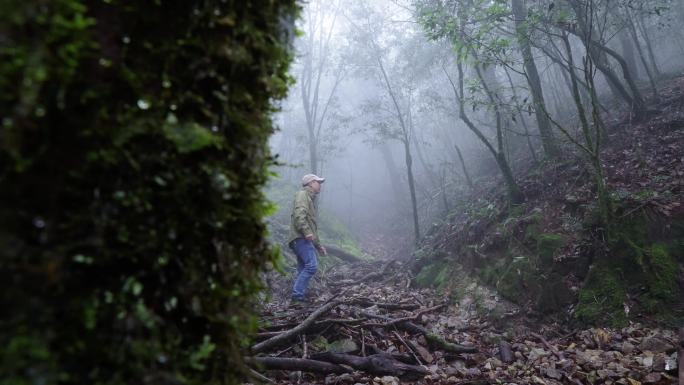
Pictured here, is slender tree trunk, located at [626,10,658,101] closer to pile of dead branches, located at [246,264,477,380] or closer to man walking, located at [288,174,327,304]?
pile of dead branches, located at [246,264,477,380]

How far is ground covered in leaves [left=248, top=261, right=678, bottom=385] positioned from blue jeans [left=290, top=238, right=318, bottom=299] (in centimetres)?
44

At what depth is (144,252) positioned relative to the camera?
3.40 ft

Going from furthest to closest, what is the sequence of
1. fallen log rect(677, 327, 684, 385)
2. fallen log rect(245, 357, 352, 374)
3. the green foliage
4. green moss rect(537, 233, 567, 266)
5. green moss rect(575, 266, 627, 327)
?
green moss rect(537, 233, 567, 266) → green moss rect(575, 266, 627, 327) → fallen log rect(245, 357, 352, 374) → fallen log rect(677, 327, 684, 385) → the green foliage

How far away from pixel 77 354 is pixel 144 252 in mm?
275

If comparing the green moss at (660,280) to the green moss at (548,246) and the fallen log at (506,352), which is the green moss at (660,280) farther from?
the fallen log at (506,352)

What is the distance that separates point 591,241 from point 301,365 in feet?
15.6

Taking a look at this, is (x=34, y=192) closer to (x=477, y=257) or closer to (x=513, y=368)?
(x=513, y=368)

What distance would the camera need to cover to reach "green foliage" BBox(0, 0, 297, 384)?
0.84m

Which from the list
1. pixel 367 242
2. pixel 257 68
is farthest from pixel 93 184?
pixel 367 242

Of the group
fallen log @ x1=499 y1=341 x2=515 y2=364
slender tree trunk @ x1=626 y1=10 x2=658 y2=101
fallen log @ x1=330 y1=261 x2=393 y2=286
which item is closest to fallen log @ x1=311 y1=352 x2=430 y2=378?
fallen log @ x1=499 y1=341 x2=515 y2=364

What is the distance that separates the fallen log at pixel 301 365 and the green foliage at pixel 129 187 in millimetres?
2434

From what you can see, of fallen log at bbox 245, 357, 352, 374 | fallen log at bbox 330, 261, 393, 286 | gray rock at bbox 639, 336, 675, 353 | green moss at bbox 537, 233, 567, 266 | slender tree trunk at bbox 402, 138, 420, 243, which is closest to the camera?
fallen log at bbox 245, 357, 352, 374

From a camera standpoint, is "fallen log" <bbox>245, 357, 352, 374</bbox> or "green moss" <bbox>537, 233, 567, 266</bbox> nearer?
"fallen log" <bbox>245, 357, 352, 374</bbox>

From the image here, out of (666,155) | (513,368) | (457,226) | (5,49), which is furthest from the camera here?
(457,226)
